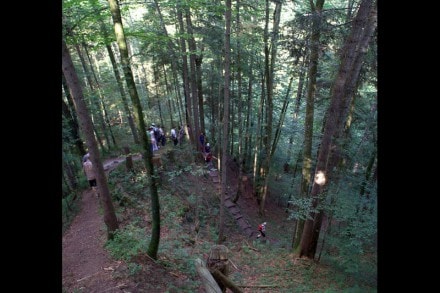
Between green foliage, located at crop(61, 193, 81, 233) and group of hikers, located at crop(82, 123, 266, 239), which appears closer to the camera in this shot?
green foliage, located at crop(61, 193, 81, 233)

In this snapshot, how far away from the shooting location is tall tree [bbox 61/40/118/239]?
24.8 feet

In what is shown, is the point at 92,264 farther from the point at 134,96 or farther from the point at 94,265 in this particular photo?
the point at 134,96

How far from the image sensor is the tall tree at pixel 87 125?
7.55 m

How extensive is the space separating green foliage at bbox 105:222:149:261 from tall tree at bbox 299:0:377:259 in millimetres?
5541

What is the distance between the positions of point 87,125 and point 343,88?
24.6 ft

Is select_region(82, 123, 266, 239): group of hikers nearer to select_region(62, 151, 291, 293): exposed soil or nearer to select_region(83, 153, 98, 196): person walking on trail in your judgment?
select_region(83, 153, 98, 196): person walking on trail

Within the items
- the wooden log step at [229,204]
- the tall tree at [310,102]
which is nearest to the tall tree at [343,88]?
the tall tree at [310,102]

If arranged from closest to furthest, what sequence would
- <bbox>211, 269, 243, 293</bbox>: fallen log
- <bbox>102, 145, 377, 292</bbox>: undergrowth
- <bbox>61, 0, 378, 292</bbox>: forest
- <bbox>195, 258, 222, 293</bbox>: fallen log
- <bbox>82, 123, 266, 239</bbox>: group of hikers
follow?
<bbox>195, 258, 222, 293</bbox>: fallen log, <bbox>211, 269, 243, 293</bbox>: fallen log, <bbox>61, 0, 378, 292</bbox>: forest, <bbox>102, 145, 377, 292</bbox>: undergrowth, <bbox>82, 123, 266, 239</bbox>: group of hikers

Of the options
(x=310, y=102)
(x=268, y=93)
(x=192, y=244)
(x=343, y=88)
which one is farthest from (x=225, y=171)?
(x=268, y=93)

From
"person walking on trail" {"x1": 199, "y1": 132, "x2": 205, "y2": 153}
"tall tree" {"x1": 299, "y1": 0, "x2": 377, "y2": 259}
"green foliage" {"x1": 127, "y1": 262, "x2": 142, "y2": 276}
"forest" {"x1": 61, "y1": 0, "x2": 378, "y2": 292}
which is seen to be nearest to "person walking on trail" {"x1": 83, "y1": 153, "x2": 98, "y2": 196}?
"forest" {"x1": 61, "y1": 0, "x2": 378, "y2": 292}

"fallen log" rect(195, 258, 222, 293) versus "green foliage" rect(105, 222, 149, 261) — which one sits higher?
"fallen log" rect(195, 258, 222, 293)
